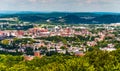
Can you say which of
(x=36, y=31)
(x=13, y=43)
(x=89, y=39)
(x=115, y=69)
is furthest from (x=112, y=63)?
(x=36, y=31)

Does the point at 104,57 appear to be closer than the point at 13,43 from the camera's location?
Yes

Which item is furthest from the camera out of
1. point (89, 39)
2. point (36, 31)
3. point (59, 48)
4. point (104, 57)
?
point (36, 31)

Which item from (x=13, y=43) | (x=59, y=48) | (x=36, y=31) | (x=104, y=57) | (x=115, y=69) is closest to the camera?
(x=115, y=69)

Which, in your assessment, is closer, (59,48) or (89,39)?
(59,48)

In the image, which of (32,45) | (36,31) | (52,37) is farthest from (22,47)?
(36,31)

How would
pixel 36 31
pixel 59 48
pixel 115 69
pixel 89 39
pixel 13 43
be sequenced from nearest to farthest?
pixel 115 69 → pixel 59 48 → pixel 13 43 → pixel 89 39 → pixel 36 31

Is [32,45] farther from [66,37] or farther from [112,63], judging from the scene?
[112,63]

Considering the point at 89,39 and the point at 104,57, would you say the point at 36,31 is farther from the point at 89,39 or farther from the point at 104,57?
the point at 104,57

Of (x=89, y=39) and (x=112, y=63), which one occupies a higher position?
(x=112, y=63)

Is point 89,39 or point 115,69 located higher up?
point 115,69
